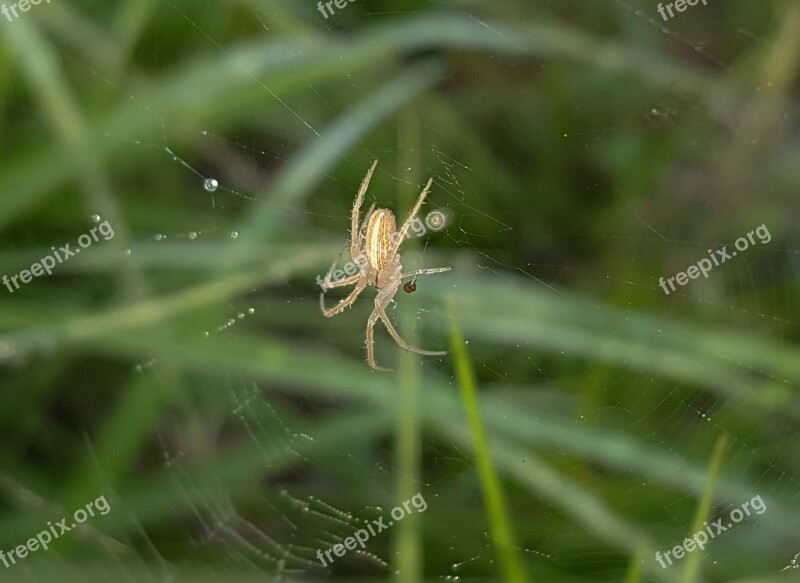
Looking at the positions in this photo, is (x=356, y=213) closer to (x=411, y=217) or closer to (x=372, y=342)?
(x=411, y=217)

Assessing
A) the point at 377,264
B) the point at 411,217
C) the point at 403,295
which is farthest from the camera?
the point at 403,295

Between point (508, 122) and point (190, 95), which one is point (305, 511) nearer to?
point (190, 95)

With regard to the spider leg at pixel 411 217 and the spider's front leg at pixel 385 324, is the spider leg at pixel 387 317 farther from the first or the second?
the spider leg at pixel 411 217

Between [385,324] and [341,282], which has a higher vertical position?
[341,282]

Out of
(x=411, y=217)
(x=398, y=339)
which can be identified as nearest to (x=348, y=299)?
(x=398, y=339)

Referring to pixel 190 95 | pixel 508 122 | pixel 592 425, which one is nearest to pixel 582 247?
pixel 508 122

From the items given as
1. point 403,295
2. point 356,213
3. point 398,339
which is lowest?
point 398,339
